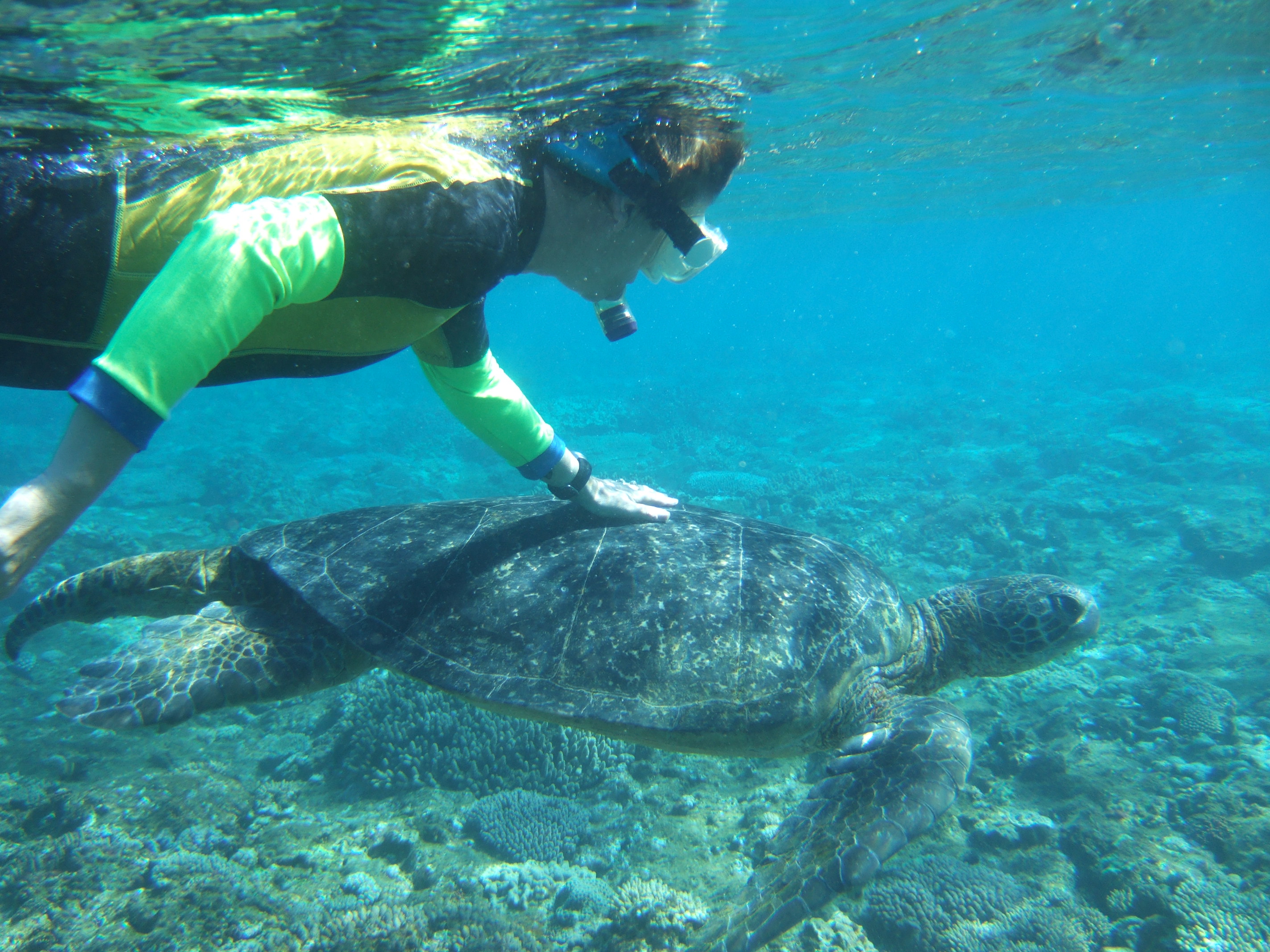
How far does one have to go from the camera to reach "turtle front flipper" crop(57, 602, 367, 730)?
8.96 feet

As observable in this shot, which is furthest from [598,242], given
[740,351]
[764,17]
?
[740,351]

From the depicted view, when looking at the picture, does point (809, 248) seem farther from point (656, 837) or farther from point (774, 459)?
point (656, 837)

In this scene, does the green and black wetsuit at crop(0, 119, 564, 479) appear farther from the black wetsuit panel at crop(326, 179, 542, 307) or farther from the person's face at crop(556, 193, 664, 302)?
the person's face at crop(556, 193, 664, 302)

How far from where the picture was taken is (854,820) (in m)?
2.74

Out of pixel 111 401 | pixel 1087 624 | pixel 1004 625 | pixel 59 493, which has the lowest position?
pixel 1004 625

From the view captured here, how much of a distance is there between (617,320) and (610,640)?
5.68 feet

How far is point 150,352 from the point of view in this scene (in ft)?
3.77

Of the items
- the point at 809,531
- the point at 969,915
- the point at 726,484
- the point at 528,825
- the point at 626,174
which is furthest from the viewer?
the point at 726,484

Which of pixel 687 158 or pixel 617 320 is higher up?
pixel 687 158

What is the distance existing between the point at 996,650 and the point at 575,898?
10.2ft

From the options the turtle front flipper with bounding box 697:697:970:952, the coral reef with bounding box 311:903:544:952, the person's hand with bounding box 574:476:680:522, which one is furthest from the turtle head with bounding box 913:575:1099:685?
the coral reef with bounding box 311:903:544:952

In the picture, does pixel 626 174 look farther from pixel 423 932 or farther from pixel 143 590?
pixel 423 932

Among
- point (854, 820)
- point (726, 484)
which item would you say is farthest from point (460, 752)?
point (726, 484)

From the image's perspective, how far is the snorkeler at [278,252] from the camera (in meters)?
1.15
